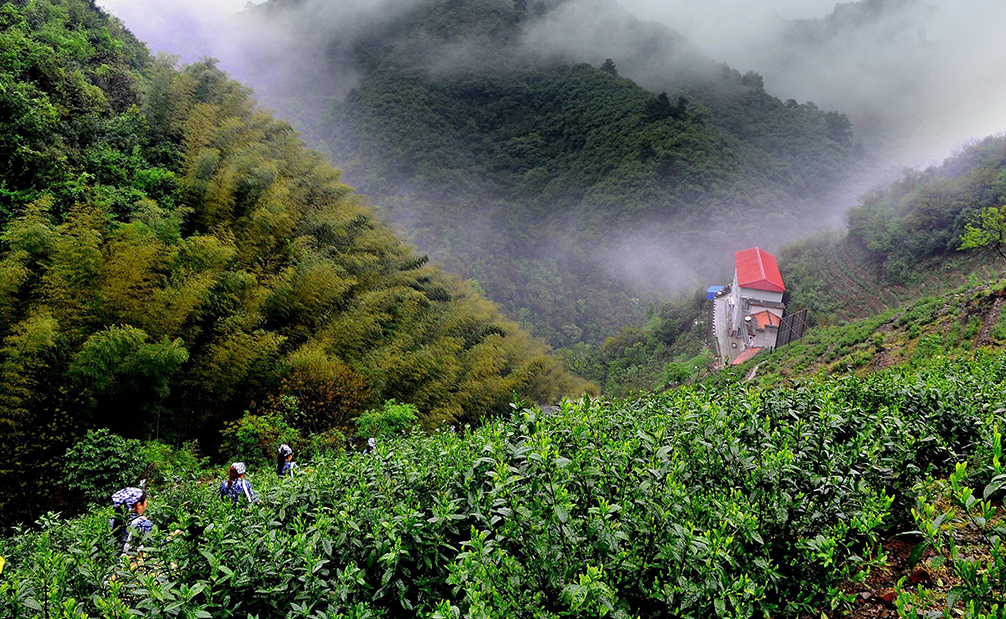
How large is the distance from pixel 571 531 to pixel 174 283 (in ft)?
24.5

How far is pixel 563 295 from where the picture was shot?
41062 mm

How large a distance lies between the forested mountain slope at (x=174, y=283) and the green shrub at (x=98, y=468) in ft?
0.85

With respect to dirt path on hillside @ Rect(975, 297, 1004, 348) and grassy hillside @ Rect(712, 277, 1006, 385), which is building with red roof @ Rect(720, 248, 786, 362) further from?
dirt path on hillside @ Rect(975, 297, 1004, 348)

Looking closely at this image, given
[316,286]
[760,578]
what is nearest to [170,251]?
[316,286]

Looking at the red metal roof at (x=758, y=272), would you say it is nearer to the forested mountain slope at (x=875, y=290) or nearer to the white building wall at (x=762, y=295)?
the white building wall at (x=762, y=295)

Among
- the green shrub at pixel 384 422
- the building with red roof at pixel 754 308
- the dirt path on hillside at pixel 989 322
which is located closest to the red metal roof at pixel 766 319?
the building with red roof at pixel 754 308

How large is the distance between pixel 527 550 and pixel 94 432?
21.8 ft

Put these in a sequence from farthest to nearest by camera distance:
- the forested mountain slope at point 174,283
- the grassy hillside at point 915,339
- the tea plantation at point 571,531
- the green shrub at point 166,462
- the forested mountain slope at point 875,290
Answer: the forested mountain slope at point 875,290 → the grassy hillside at point 915,339 → the forested mountain slope at point 174,283 → the green shrub at point 166,462 → the tea plantation at point 571,531

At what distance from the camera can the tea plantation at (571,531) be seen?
1.56m

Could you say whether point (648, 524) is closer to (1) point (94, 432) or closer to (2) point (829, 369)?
(1) point (94, 432)

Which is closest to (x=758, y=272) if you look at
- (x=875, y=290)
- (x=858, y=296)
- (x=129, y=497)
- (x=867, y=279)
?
(x=867, y=279)

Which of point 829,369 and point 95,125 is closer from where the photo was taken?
point 95,125

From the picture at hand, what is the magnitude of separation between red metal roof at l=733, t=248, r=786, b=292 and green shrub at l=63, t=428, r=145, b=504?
2830 cm

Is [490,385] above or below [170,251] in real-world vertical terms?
below
